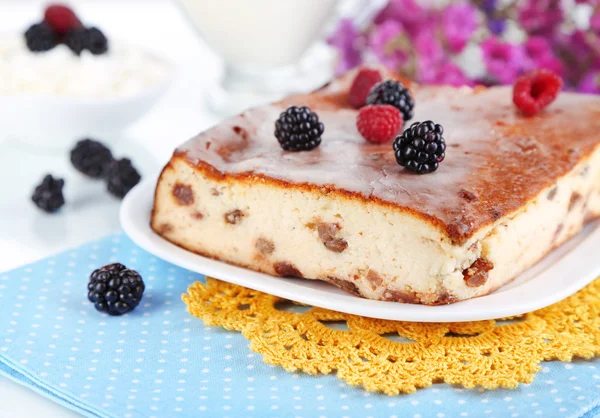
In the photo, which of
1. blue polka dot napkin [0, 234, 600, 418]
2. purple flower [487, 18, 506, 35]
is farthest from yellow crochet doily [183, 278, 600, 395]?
purple flower [487, 18, 506, 35]

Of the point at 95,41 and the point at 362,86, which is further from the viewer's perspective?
the point at 95,41

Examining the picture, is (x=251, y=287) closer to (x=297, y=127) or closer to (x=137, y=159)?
(x=297, y=127)

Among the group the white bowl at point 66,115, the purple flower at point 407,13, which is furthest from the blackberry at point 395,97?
the purple flower at point 407,13

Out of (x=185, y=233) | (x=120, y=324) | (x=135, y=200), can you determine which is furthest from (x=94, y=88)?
(x=120, y=324)

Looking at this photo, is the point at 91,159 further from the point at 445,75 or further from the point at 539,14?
the point at 539,14

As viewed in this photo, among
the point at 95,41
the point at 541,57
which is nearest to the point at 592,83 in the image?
the point at 541,57

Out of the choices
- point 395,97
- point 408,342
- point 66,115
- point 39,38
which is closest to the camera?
point 408,342
